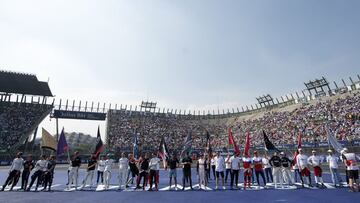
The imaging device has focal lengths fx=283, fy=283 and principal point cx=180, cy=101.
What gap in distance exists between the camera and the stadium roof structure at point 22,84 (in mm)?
58938

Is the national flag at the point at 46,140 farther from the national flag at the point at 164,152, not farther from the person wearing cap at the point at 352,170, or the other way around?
the person wearing cap at the point at 352,170

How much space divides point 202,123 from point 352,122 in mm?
44138

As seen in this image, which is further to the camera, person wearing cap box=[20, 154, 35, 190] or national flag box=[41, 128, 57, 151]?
national flag box=[41, 128, 57, 151]

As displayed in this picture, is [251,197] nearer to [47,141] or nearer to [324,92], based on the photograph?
[47,141]

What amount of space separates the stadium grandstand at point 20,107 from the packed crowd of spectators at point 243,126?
1522cm

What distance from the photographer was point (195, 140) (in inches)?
2440

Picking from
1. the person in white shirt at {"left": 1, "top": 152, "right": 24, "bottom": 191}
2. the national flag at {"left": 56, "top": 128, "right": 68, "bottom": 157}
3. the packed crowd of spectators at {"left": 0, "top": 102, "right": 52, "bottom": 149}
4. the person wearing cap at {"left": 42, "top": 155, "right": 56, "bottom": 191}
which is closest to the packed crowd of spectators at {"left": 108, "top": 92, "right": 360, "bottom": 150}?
the national flag at {"left": 56, "top": 128, "right": 68, "bottom": 157}

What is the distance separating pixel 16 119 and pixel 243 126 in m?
48.3

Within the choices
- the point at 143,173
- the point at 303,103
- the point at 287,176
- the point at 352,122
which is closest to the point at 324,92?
the point at 303,103

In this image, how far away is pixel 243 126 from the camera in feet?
215

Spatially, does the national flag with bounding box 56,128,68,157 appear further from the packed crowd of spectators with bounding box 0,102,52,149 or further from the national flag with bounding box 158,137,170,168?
the packed crowd of spectators with bounding box 0,102,52,149

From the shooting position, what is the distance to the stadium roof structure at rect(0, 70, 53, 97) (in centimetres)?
5894

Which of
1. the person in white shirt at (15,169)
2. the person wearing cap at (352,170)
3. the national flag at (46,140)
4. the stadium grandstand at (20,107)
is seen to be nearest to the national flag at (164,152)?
the national flag at (46,140)

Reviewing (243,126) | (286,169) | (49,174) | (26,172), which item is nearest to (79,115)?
(243,126)
